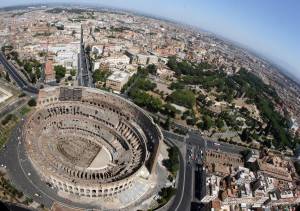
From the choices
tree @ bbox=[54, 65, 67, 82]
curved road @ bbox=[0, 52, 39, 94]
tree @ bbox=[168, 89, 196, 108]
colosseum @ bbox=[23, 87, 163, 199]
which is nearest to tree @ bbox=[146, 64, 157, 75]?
tree @ bbox=[168, 89, 196, 108]

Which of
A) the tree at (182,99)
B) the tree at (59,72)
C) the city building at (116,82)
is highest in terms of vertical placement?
the tree at (182,99)

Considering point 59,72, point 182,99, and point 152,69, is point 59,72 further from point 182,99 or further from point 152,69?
point 182,99

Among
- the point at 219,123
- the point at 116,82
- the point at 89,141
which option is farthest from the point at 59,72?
the point at 219,123

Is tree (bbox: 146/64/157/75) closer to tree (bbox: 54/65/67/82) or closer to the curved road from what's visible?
tree (bbox: 54/65/67/82)

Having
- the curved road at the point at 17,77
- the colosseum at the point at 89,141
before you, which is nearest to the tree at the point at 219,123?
the colosseum at the point at 89,141

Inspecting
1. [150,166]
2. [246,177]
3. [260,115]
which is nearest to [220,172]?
[246,177]

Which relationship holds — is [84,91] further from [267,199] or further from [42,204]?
[267,199]

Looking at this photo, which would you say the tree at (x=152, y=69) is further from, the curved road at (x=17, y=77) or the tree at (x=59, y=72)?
the curved road at (x=17, y=77)

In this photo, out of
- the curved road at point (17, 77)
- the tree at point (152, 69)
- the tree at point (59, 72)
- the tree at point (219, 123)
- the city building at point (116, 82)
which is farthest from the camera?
the tree at point (152, 69)

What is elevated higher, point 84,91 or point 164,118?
point 84,91
